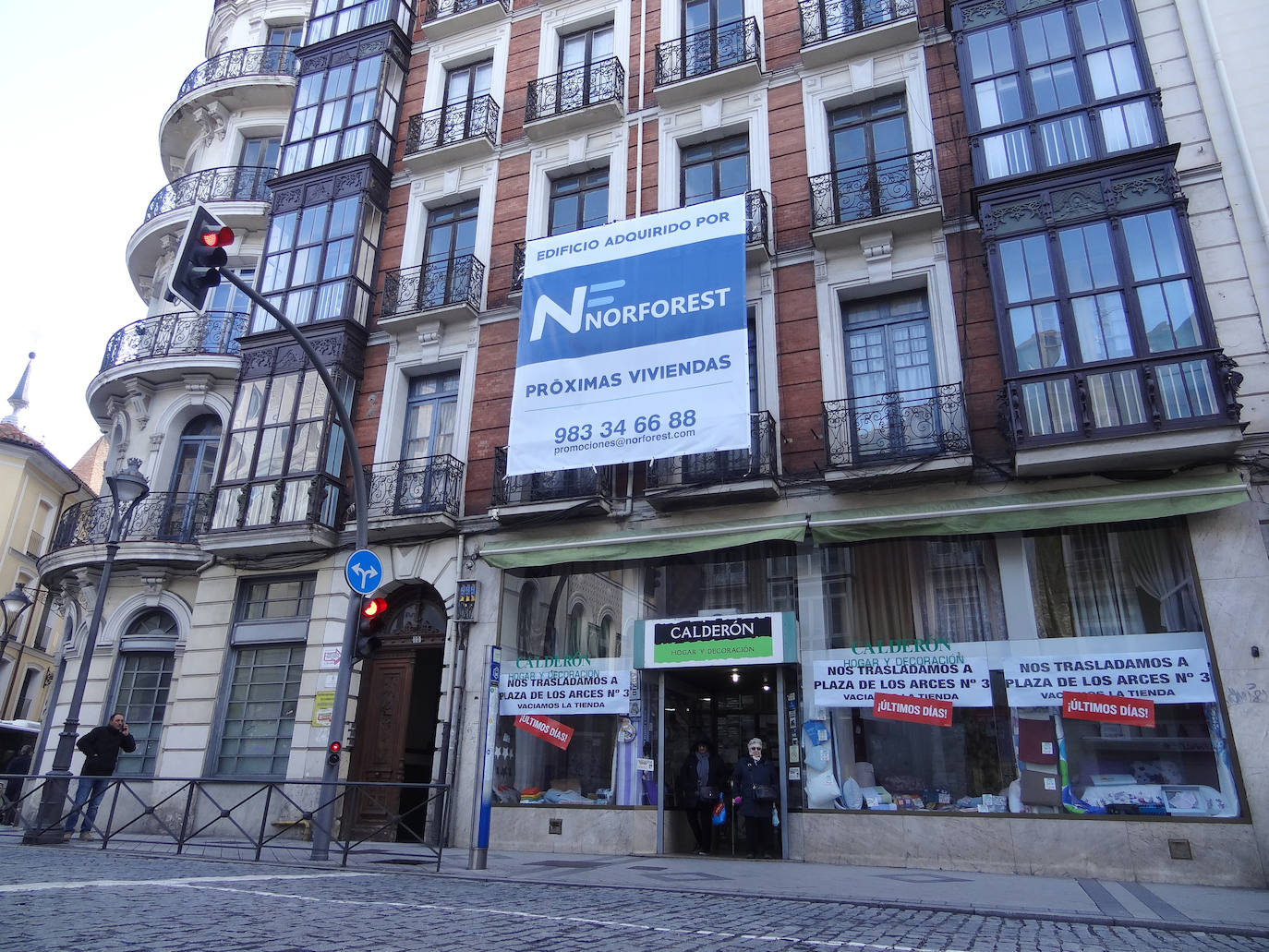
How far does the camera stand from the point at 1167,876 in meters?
9.88

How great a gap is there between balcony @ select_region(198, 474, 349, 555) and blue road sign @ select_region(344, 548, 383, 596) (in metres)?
4.52

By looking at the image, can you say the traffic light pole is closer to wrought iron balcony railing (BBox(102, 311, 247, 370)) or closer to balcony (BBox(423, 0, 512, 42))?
wrought iron balcony railing (BBox(102, 311, 247, 370))

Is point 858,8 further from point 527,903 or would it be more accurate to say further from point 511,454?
point 527,903

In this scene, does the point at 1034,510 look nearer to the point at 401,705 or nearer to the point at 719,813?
the point at 719,813

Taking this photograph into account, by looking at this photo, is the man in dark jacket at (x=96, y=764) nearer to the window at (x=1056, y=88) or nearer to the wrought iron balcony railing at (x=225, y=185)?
the wrought iron balcony railing at (x=225, y=185)

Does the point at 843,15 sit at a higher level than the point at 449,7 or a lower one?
lower

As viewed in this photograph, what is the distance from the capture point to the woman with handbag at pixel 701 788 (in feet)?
41.1

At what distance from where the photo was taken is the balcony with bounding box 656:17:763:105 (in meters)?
15.9

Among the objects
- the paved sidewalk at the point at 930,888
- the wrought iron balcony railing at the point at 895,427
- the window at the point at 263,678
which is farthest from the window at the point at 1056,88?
the window at the point at 263,678

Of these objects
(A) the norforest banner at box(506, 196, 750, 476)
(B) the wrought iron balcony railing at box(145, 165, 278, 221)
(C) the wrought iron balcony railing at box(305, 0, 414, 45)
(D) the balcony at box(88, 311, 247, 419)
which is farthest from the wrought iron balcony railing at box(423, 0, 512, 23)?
(D) the balcony at box(88, 311, 247, 419)

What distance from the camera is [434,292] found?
17.1 meters

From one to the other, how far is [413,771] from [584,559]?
4.90 meters

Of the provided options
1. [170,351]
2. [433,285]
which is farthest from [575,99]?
[170,351]

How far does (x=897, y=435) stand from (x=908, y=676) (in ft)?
11.3
